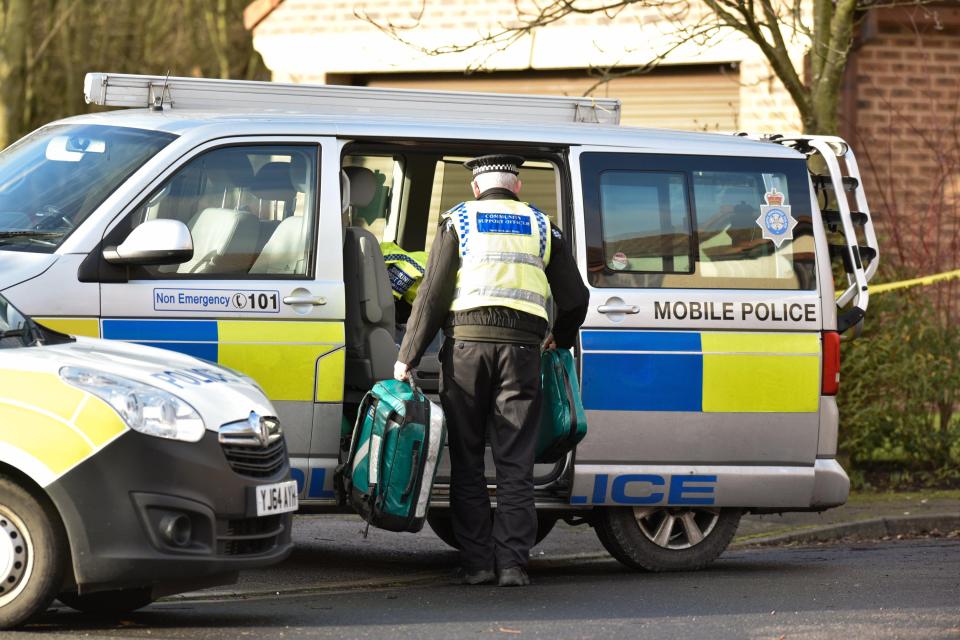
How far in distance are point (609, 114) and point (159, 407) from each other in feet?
11.5

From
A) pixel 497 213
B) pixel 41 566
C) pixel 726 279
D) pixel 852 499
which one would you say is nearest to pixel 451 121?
pixel 497 213

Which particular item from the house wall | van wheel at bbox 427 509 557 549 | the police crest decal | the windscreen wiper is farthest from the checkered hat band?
the house wall

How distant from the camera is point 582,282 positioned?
7219 millimetres

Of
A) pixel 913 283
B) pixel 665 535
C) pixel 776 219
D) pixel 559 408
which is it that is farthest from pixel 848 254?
pixel 913 283

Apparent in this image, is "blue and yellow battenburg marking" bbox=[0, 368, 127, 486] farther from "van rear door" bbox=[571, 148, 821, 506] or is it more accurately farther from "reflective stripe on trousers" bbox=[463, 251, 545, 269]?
"van rear door" bbox=[571, 148, 821, 506]

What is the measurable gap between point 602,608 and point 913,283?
16.9 feet

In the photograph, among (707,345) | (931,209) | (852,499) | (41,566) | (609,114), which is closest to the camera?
(41,566)

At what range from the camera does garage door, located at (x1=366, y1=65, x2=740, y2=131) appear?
48.2 ft

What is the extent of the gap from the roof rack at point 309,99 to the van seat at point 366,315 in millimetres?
665

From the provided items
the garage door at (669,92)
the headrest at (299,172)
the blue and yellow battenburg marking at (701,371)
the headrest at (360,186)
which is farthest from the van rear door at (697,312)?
the garage door at (669,92)

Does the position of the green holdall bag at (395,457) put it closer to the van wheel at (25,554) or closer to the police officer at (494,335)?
the police officer at (494,335)

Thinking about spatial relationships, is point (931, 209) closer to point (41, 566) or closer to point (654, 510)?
point (654, 510)

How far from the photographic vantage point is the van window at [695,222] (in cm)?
752

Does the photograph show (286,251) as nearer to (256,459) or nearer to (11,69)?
(256,459)
